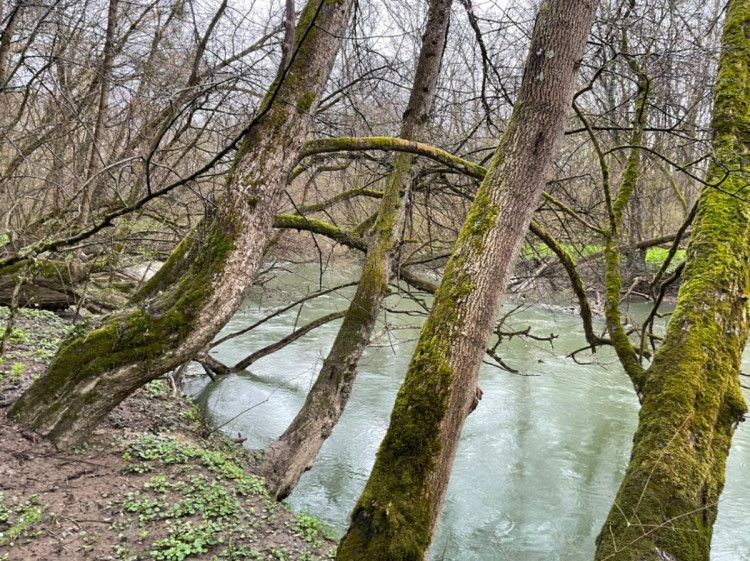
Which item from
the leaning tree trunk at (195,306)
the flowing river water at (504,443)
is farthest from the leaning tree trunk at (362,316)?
the leaning tree trunk at (195,306)

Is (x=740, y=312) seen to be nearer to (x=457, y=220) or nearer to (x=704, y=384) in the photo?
(x=704, y=384)

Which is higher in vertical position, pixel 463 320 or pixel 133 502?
pixel 463 320

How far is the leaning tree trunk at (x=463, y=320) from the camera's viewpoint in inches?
83.7

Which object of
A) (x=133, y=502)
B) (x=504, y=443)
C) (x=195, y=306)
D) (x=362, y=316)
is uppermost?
(x=362, y=316)

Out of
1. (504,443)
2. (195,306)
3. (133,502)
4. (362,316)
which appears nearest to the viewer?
(133,502)

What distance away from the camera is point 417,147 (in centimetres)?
392

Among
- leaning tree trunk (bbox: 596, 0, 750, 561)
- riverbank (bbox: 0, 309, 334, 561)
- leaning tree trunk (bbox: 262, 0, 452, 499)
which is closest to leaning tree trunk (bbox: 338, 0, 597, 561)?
leaning tree trunk (bbox: 596, 0, 750, 561)

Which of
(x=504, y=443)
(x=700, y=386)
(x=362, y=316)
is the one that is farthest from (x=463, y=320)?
(x=504, y=443)

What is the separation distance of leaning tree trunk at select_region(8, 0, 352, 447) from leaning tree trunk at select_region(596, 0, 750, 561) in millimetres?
2469

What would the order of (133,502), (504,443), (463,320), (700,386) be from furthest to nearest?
(504,443)
(133,502)
(700,386)
(463,320)

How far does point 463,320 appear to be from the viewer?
246 cm

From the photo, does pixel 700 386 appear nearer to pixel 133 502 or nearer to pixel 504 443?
pixel 133 502

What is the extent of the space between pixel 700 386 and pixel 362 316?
10.5 feet

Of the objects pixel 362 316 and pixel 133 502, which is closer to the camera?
pixel 133 502
